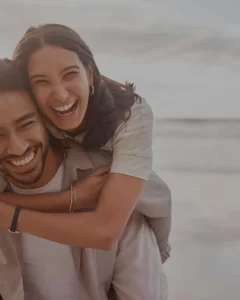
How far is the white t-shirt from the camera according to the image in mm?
1050

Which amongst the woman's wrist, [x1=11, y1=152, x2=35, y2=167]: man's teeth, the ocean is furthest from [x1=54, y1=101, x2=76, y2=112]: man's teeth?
the ocean

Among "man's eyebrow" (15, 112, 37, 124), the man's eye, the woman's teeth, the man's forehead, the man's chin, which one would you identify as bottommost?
the man's chin

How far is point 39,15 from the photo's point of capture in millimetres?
1126

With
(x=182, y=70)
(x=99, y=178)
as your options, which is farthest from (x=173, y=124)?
(x=99, y=178)

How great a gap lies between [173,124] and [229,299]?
442mm

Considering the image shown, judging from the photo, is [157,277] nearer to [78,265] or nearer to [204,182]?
[78,265]

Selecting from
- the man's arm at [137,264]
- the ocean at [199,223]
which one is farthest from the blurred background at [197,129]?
the man's arm at [137,264]

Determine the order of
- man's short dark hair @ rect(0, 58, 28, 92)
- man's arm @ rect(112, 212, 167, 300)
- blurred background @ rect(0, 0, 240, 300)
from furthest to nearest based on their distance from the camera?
blurred background @ rect(0, 0, 240, 300) → man's arm @ rect(112, 212, 167, 300) → man's short dark hair @ rect(0, 58, 28, 92)

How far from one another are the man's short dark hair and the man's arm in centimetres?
36

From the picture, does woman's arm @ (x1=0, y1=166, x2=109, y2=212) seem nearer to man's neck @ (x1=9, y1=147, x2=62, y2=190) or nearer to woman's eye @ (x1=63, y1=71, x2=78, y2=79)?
man's neck @ (x1=9, y1=147, x2=62, y2=190)

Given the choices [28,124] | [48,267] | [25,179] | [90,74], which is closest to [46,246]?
[48,267]

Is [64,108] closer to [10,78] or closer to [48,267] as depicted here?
[10,78]

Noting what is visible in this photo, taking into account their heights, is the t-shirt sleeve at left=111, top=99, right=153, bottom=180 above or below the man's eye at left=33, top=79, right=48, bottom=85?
below

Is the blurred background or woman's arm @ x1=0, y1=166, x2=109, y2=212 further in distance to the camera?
the blurred background
